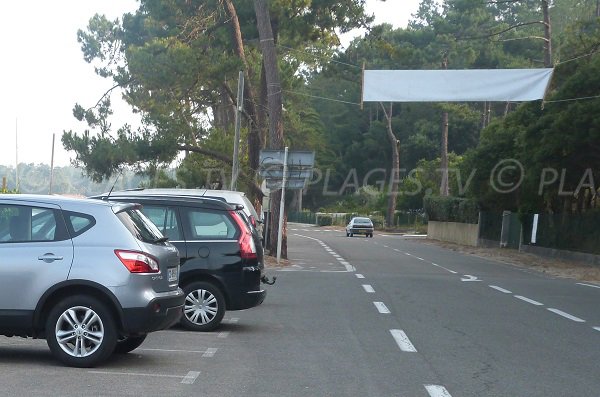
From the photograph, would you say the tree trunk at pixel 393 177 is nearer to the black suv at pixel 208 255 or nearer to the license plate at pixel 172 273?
the black suv at pixel 208 255

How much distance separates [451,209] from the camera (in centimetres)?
6034

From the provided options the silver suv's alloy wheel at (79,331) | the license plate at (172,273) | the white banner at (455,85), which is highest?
the white banner at (455,85)

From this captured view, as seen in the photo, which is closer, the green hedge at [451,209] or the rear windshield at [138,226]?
the rear windshield at [138,226]

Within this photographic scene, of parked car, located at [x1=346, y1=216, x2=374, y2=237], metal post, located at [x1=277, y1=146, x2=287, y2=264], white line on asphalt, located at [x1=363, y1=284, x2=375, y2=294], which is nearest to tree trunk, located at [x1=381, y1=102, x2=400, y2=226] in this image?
parked car, located at [x1=346, y1=216, x2=374, y2=237]

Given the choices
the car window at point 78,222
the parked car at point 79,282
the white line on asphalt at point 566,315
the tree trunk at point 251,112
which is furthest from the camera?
the tree trunk at point 251,112

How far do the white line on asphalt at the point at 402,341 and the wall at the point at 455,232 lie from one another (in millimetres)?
41615

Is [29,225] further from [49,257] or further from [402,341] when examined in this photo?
[402,341]

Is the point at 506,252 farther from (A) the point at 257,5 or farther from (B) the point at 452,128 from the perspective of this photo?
(B) the point at 452,128

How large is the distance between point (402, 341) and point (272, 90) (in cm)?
2006

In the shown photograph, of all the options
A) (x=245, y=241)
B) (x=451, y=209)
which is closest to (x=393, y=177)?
(x=451, y=209)

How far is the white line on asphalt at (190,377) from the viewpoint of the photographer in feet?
27.5

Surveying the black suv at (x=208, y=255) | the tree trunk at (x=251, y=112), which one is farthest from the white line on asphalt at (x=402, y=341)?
the tree trunk at (x=251, y=112)

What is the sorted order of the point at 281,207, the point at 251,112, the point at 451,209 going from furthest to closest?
the point at 451,209, the point at 251,112, the point at 281,207

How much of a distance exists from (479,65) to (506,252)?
93.0 ft
